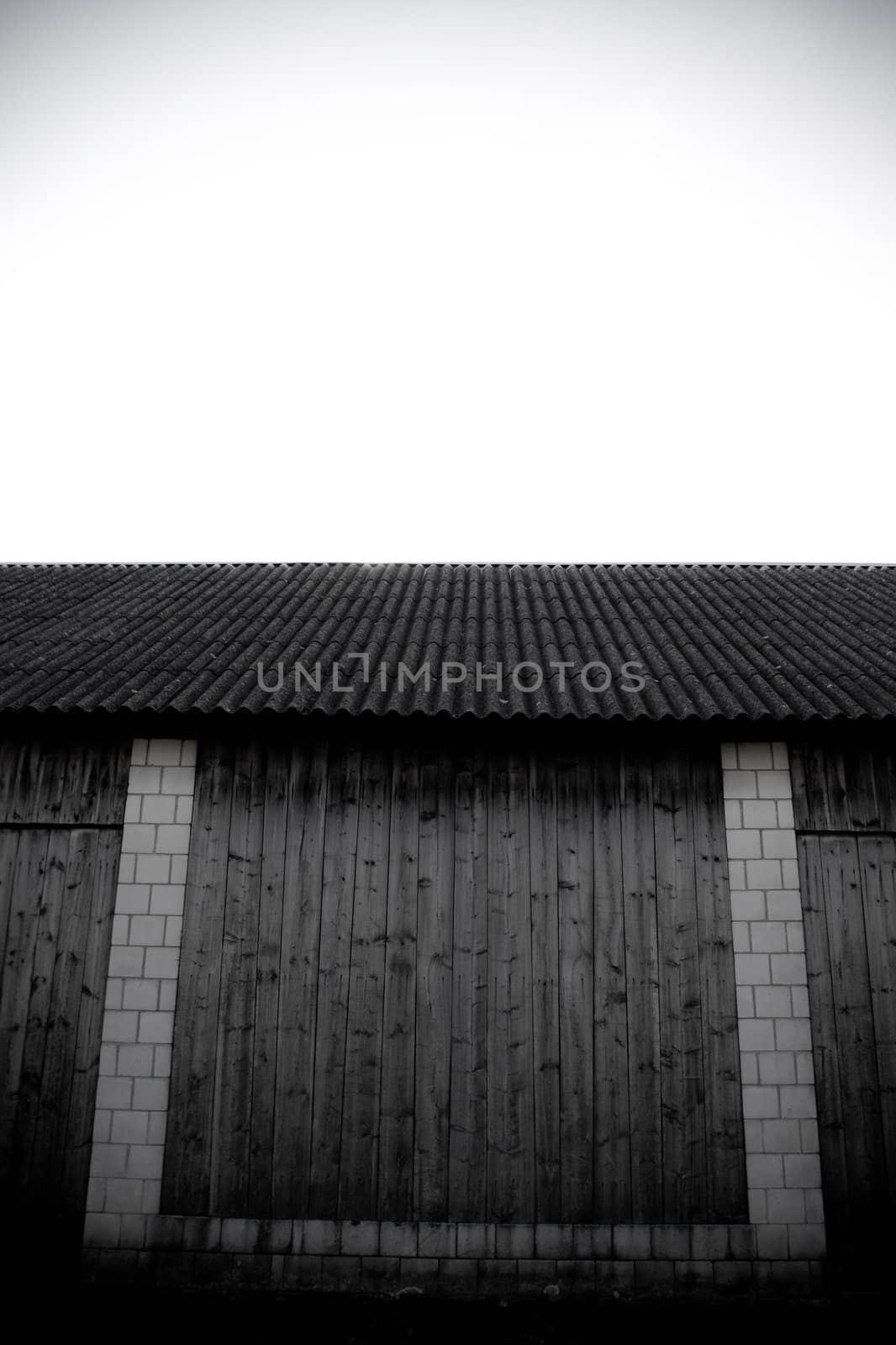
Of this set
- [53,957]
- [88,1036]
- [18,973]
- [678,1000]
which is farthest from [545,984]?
[18,973]

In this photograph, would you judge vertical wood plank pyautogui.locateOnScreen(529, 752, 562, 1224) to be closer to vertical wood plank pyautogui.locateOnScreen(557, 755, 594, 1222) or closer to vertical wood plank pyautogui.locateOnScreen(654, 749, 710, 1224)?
vertical wood plank pyautogui.locateOnScreen(557, 755, 594, 1222)

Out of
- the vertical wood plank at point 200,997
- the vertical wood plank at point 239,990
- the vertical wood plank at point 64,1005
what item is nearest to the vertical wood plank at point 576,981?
the vertical wood plank at point 239,990

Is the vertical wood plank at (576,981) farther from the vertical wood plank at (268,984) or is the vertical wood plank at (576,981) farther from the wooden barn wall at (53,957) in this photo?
the wooden barn wall at (53,957)

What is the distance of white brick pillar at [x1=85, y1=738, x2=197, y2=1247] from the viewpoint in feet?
18.5

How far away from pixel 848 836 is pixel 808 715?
3.52ft

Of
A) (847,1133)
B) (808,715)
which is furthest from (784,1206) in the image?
(808,715)

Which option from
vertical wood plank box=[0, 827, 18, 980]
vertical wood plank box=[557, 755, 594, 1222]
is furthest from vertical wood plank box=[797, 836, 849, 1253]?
vertical wood plank box=[0, 827, 18, 980]

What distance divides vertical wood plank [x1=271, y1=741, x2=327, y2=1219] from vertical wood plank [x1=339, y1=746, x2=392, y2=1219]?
0.28 meters

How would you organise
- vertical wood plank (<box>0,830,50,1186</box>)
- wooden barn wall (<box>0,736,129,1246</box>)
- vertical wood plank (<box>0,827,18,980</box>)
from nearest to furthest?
wooden barn wall (<box>0,736,129,1246</box>), vertical wood plank (<box>0,830,50,1186</box>), vertical wood plank (<box>0,827,18,980</box>)

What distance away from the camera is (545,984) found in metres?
5.97

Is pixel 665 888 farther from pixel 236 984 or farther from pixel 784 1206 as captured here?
pixel 236 984

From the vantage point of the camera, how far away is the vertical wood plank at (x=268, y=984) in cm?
567

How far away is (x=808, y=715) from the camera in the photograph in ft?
19.8

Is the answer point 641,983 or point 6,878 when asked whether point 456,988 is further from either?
point 6,878
